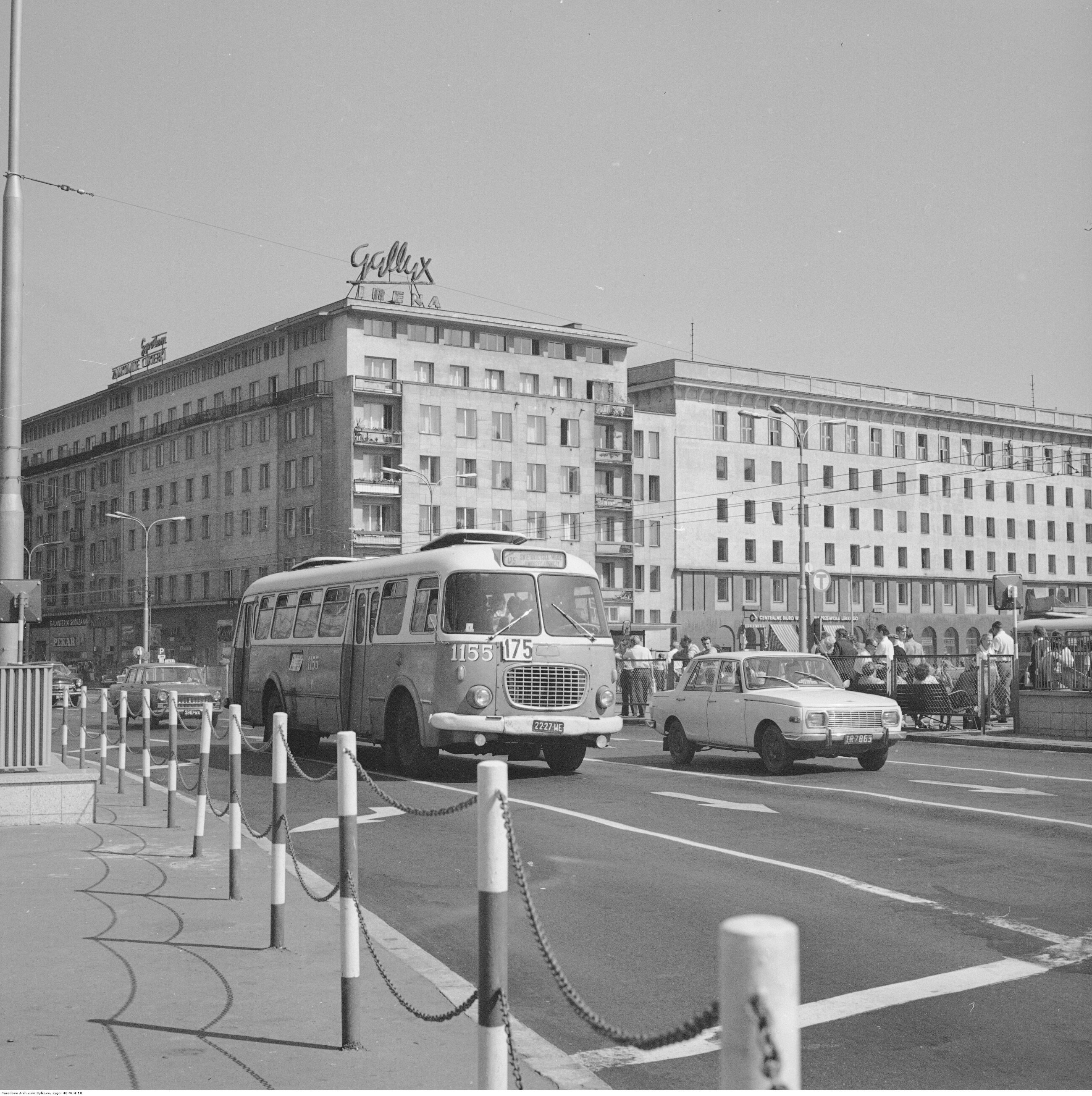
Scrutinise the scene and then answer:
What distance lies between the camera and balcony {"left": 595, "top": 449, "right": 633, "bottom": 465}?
3529 inches

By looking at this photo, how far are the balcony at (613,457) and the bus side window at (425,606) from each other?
7126 cm

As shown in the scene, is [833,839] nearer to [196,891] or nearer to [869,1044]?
[196,891]

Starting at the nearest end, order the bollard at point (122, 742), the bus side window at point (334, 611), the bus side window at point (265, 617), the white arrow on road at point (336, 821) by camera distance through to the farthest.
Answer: the white arrow on road at point (336, 821), the bollard at point (122, 742), the bus side window at point (334, 611), the bus side window at point (265, 617)

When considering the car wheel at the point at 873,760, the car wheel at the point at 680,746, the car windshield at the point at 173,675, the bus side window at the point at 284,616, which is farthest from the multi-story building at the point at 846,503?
the car wheel at the point at 873,760

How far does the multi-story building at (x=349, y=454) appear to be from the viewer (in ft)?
269

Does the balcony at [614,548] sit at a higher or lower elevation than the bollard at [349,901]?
higher

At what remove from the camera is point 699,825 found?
41.2 ft

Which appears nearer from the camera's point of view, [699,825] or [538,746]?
[699,825]

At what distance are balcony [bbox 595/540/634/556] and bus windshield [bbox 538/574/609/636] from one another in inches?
2762

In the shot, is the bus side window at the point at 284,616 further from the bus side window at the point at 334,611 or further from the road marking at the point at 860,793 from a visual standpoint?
the road marking at the point at 860,793

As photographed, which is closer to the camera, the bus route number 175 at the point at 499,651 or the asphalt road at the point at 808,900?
the asphalt road at the point at 808,900

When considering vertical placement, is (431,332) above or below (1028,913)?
above

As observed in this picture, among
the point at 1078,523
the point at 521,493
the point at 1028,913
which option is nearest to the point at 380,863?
the point at 1028,913

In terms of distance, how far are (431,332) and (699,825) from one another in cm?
7563
